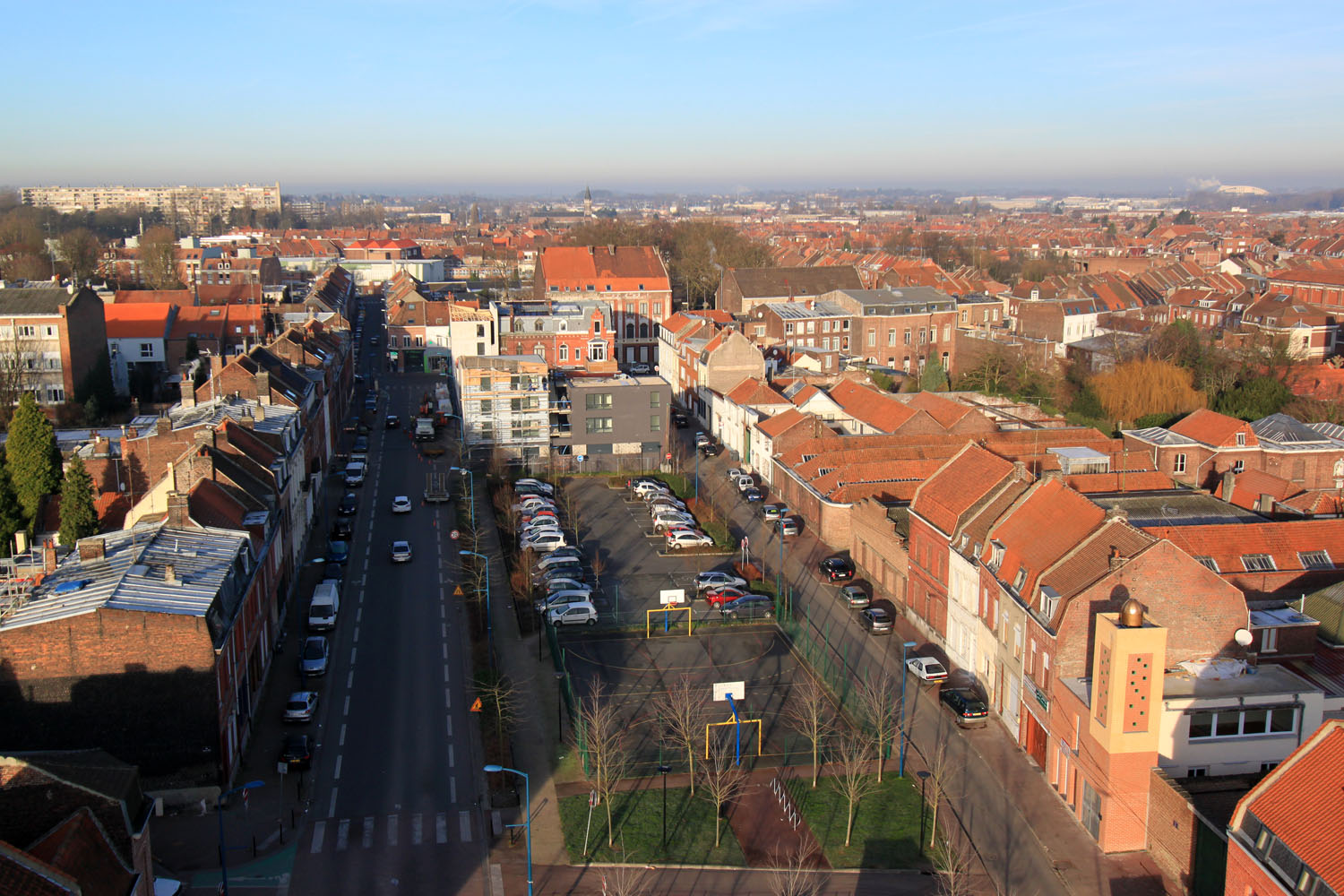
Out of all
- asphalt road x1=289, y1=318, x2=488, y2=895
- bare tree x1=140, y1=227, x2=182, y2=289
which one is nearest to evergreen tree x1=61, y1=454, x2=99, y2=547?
asphalt road x1=289, y1=318, x2=488, y2=895

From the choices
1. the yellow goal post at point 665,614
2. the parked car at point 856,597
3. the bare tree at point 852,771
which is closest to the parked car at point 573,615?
the yellow goal post at point 665,614

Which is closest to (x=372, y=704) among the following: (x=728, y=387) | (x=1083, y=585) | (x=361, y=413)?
(x=1083, y=585)

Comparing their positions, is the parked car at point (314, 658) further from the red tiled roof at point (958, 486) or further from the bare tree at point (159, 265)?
the bare tree at point (159, 265)

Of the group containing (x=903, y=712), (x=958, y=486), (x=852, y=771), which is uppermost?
(x=958, y=486)

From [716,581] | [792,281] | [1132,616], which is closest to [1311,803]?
[1132,616]

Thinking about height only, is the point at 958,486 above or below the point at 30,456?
above

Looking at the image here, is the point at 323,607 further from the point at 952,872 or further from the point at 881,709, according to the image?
the point at 952,872

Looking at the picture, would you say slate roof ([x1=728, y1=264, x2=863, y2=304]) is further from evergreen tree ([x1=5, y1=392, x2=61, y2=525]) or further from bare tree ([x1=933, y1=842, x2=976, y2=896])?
bare tree ([x1=933, y1=842, x2=976, y2=896])

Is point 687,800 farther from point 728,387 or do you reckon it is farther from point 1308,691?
point 728,387
